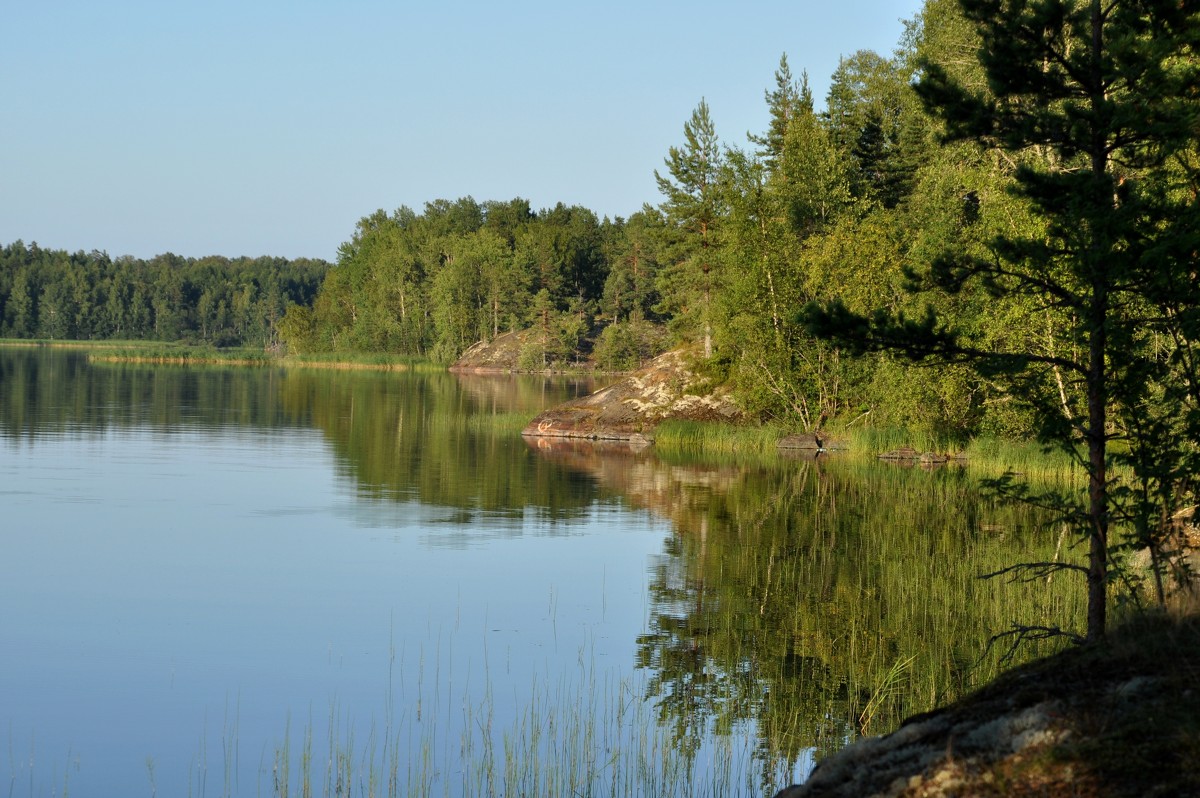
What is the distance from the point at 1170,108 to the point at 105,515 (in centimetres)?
2306

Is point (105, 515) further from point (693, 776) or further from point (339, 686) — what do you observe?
point (693, 776)

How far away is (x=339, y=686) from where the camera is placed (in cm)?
1429

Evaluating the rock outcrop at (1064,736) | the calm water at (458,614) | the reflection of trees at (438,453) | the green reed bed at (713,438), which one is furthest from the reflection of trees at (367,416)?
the rock outcrop at (1064,736)

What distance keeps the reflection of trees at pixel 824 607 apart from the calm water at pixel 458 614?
64mm

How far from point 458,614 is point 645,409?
1329 inches

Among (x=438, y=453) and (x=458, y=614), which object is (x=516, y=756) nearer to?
(x=458, y=614)

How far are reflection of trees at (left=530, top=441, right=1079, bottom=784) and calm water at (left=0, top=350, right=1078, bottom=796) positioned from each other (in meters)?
0.06

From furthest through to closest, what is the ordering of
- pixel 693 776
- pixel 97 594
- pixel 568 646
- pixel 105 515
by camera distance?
pixel 105 515 → pixel 97 594 → pixel 568 646 → pixel 693 776

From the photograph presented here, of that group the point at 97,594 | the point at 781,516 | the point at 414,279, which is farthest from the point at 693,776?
the point at 414,279

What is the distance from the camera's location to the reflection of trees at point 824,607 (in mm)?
13117

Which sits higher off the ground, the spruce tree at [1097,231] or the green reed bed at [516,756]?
the spruce tree at [1097,231]

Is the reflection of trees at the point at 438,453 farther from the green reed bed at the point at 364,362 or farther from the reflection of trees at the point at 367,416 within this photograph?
the green reed bed at the point at 364,362

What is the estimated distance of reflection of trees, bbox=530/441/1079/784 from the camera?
1312 cm

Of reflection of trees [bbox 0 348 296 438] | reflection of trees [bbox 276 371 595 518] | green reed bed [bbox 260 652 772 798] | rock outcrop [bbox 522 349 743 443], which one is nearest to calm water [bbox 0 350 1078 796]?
green reed bed [bbox 260 652 772 798]
